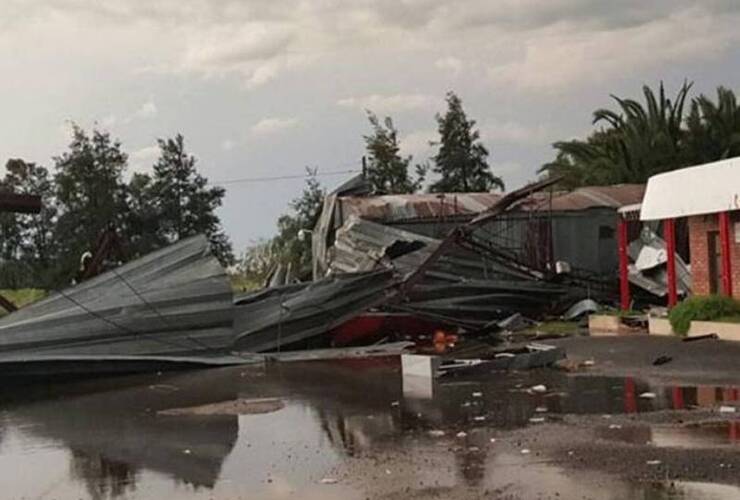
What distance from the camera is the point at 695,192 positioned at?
73.7 feet

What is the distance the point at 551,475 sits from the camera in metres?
8.97

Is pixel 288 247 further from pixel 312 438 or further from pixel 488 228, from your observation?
pixel 312 438

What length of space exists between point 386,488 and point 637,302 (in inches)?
809

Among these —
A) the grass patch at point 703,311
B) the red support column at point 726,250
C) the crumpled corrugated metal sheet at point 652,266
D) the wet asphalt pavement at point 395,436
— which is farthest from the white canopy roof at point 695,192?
the wet asphalt pavement at point 395,436

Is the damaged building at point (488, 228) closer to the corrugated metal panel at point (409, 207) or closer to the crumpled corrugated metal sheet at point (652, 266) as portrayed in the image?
the corrugated metal panel at point (409, 207)

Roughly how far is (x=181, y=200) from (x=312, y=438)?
121 ft

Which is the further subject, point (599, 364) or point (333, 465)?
point (599, 364)

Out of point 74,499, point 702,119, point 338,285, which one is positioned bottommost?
point 74,499

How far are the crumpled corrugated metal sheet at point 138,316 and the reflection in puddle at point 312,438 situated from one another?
5.61 ft

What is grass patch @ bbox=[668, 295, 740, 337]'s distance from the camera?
66.3 feet

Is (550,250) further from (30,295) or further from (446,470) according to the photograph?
(446,470)

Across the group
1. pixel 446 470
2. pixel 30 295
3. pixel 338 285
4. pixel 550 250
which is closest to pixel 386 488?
pixel 446 470

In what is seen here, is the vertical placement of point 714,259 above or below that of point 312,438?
above

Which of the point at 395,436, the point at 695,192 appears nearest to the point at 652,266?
the point at 695,192
